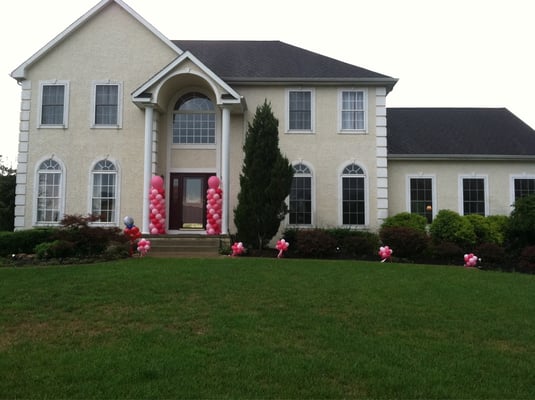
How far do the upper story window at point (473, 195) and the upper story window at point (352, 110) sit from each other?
484 cm

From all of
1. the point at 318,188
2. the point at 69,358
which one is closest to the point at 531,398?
the point at 69,358

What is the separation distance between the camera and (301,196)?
57.8ft

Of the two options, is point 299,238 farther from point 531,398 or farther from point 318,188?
point 531,398

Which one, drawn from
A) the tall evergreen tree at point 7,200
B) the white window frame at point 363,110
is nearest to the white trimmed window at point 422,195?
the white window frame at point 363,110

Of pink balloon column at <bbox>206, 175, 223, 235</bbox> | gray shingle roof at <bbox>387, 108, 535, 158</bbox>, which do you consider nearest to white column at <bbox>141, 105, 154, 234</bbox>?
pink balloon column at <bbox>206, 175, 223, 235</bbox>

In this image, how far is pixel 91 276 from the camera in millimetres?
9867

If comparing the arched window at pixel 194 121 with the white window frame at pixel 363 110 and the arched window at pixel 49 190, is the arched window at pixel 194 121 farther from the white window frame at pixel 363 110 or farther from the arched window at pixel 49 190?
the white window frame at pixel 363 110

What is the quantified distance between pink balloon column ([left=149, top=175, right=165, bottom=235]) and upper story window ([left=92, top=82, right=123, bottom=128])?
10.8ft

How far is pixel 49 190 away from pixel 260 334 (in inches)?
541

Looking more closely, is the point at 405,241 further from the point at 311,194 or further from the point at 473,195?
the point at 473,195

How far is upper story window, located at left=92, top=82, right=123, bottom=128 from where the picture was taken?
1736 centimetres

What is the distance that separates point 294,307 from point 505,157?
14248 millimetres

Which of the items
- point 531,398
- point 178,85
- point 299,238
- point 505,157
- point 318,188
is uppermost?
point 178,85

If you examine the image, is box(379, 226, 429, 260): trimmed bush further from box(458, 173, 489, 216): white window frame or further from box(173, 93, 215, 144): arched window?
box(173, 93, 215, 144): arched window
